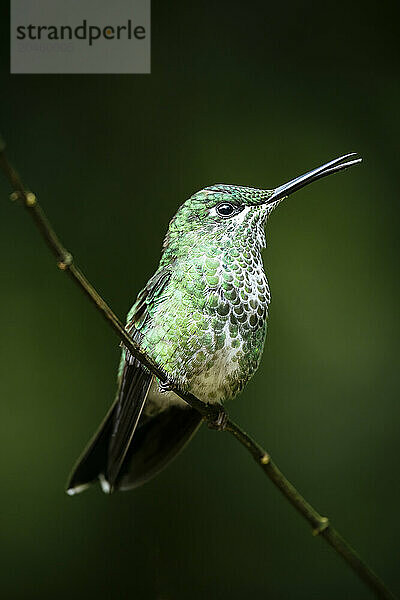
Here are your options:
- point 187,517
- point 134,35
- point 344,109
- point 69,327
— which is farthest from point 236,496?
point 134,35

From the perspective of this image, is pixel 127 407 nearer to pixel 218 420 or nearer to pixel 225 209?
pixel 218 420

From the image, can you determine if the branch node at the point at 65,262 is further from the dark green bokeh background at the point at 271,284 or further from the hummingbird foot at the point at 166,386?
the dark green bokeh background at the point at 271,284

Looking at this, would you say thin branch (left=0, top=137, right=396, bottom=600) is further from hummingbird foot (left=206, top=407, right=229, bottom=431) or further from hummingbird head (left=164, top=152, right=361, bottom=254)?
→ hummingbird head (left=164, top=152, right=361, bottom=254)

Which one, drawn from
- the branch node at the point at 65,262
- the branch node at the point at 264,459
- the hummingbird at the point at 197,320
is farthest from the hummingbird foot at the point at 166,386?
the branch node at the point at 65,262

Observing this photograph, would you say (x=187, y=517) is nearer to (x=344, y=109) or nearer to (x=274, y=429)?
(x=274, y=429)

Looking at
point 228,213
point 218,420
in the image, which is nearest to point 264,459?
point 218,420

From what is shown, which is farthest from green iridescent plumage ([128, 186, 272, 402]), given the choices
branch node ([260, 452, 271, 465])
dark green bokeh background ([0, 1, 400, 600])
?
dark green bokeh background ([0, 1, 400, 600])
